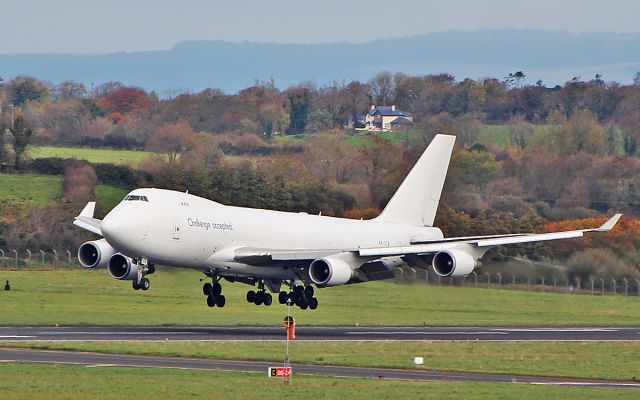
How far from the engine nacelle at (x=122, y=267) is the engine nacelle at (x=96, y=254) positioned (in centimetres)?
41

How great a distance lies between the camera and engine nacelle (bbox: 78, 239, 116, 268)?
6066 centimetres

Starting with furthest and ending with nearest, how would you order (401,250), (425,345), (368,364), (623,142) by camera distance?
(623,142) < (401,250) < (425,345) < (368,364)

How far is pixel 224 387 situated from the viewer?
39.0m

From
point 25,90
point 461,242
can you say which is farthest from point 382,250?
point 25,90

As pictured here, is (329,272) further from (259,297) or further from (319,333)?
(259,297)

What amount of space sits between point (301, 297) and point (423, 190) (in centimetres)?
1045

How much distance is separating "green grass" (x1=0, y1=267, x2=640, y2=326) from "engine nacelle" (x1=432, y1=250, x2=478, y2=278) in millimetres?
4742

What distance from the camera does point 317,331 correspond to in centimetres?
6188

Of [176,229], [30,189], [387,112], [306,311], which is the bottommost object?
[306,311]

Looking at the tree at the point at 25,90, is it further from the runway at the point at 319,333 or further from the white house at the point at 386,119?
the runway at the point at 319,333

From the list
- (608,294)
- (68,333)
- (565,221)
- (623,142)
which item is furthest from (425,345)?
(623,142)

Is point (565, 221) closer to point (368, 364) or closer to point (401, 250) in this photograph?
point (401, 250)

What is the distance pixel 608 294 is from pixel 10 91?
111918 mm

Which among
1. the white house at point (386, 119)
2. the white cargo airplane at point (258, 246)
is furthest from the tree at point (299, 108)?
the white cargo airplane at point (258, 246)
